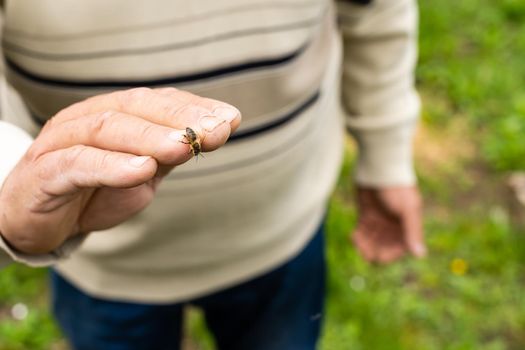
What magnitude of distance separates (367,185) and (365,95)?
246mm

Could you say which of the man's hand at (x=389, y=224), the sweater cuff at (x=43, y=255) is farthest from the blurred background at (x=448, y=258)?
the sweater cuff at (x=43, y=255)

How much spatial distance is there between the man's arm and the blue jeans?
0.21m

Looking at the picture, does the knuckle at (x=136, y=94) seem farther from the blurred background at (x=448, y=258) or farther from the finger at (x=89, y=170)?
the blurred background at (x=448, y=258)

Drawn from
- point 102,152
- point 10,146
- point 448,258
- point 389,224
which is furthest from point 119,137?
point 448,258

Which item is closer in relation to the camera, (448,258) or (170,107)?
(170,107)

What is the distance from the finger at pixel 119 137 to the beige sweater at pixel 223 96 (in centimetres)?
12

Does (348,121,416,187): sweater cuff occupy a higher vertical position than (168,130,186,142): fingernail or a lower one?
lower

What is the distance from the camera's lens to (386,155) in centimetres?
160

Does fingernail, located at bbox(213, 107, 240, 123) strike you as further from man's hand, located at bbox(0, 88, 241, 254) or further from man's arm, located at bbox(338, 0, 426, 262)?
man's arm, located at bbox(338, 0, 426, 262)

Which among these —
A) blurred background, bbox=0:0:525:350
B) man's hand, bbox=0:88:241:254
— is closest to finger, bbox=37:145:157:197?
man's hand, bbox=0:88:241:254

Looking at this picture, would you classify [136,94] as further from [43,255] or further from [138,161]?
[43,255]

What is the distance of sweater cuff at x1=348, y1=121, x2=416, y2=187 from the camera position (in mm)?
1579

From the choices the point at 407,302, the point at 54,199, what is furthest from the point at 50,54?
the point at 407,302

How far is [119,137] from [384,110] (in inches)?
37.7
